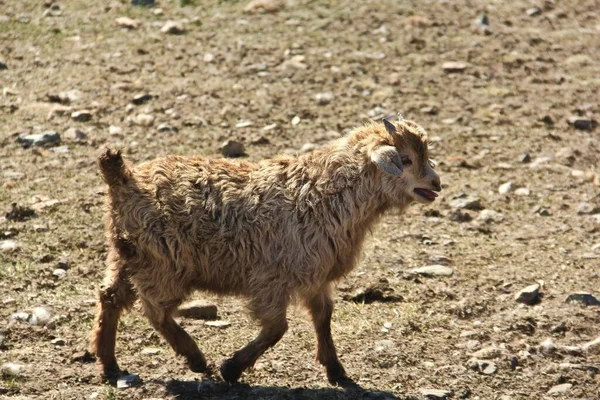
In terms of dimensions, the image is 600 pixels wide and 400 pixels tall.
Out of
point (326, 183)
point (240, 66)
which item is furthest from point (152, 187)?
point (240, 66)

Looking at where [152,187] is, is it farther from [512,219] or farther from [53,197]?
[512,219]

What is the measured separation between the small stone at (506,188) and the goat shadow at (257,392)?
4.02 meters

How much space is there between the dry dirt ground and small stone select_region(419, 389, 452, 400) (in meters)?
0.04

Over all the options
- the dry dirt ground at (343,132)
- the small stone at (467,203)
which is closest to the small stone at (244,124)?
the dry dirt ground at (343,132)

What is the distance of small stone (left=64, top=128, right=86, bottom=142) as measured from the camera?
11.1 metres

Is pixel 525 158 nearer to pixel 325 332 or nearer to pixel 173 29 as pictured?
pixel 325 332

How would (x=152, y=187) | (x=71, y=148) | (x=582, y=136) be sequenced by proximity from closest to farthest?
(x=152, y=187) < (x=71, y=148) < (x=582, y=136)

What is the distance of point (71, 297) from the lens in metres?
8.23

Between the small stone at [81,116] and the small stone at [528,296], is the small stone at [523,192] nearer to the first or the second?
the small stone at [528,296]

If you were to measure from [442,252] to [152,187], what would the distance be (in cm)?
313

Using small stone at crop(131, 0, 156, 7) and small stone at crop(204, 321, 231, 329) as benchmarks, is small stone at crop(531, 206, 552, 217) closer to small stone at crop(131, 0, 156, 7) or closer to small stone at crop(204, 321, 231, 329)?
small stone at crop(204, 321, 231, 329)

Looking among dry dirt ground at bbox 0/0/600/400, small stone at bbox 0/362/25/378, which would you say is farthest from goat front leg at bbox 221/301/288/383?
small stone at bbox 0/362/25/378

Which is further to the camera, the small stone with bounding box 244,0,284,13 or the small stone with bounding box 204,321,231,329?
the small stone with bounding box 244,0,284,13

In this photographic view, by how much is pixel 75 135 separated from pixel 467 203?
3.95m
